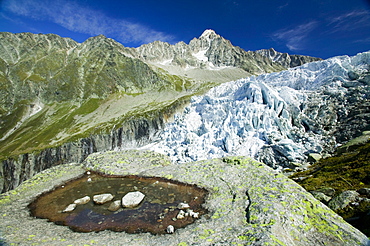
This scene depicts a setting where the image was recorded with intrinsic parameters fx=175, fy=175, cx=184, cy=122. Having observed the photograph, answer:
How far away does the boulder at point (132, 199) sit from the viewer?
10.4 m

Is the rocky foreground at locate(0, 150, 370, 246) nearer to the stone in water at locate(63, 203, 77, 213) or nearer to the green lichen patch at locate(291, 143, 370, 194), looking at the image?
the stone in water at locate(63, 203, 77, 213)

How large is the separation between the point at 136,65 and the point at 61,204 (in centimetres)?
19184

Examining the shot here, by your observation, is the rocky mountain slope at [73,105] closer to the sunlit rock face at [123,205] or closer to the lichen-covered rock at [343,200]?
the sunlit rock face at [123,205]

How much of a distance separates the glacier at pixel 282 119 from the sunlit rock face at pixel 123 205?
2032 cm

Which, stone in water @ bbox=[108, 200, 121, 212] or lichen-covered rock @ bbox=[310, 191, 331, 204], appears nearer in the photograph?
stone in water @ bbox=[108, 200, 121, 212]

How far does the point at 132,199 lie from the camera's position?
424 inches

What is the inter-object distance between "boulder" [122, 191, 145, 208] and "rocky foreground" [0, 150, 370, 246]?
8.22 feet

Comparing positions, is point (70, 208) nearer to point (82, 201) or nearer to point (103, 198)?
point (82, 201)

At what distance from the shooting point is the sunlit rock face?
858 centimetres

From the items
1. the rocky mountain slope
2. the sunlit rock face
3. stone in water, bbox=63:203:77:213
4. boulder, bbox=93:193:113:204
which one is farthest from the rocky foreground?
the rocky mountain slope

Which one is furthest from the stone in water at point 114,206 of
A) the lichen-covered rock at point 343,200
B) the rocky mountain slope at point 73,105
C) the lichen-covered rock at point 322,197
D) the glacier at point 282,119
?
the rocky mountain slope at point 73,105

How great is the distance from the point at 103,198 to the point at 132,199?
202cm

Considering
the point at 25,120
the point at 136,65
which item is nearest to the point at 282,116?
the point at 25,120

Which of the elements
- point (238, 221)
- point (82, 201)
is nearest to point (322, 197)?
point (238, 221)
